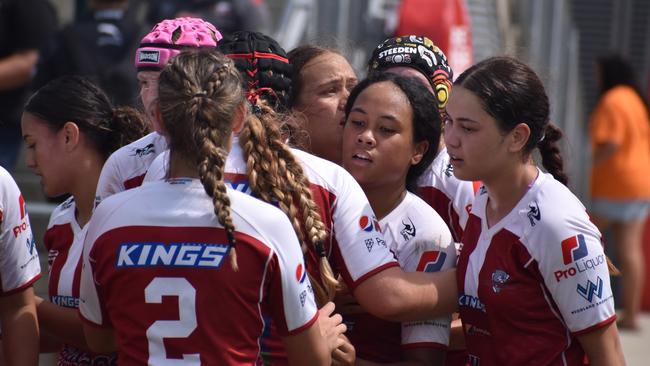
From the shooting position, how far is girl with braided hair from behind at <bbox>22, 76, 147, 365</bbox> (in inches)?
140

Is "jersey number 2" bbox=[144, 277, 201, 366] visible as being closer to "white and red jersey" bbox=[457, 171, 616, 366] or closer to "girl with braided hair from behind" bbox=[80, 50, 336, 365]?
"girl with braided hair from behind" bbox=[80, 50, 336, 365]

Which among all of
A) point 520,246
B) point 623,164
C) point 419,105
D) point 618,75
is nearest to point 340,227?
point 520,246

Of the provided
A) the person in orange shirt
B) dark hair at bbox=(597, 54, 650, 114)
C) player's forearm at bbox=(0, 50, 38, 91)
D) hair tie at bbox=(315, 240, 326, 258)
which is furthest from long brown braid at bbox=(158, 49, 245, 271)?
dark hair at bbox=(597, 54, 650, 114)

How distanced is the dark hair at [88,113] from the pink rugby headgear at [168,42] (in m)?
0.22

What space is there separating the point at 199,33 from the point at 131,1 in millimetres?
3367

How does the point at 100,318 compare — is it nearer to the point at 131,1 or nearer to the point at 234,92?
the point at 234,92

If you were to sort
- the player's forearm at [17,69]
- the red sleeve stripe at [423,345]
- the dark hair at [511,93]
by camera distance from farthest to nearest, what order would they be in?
1. the player's forearm at [17,69]
2. the red sleeve stripe at [423,345]
3. the dark hair at [511,93]

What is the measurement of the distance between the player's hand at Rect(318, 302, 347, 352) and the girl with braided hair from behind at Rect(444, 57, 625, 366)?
44 centimetres

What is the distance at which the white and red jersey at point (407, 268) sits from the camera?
3.34 meters

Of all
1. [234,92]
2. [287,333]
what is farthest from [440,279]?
[234,92]

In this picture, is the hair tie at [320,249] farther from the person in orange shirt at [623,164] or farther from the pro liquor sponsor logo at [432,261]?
the person in orange shirt at [623,164]

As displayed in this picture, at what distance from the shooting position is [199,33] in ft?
12.2

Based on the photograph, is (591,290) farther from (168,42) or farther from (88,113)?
(88,113)

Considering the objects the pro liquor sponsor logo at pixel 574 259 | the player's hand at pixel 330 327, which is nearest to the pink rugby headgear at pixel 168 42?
the player's hand at pixel 330 327
